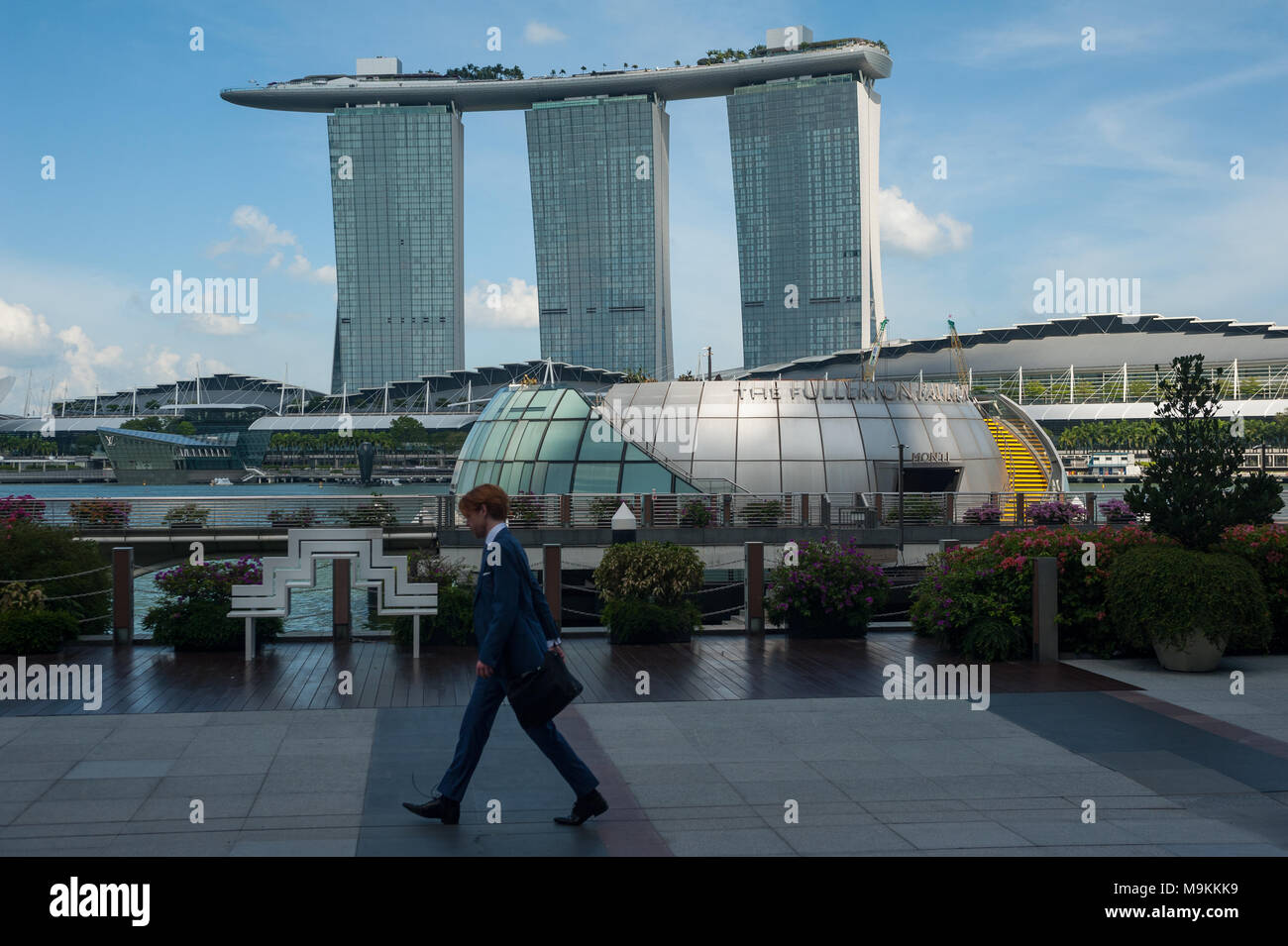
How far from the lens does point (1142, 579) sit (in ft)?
42.8

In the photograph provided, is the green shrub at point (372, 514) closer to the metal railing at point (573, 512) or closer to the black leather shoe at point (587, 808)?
the metal railing at point (573, 512)

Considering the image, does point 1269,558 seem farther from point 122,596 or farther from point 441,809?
point 122,596

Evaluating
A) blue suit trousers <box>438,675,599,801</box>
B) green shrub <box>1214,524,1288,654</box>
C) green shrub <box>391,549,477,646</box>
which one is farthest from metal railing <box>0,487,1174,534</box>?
blue suit trousers <box>438,675,599,801</box>

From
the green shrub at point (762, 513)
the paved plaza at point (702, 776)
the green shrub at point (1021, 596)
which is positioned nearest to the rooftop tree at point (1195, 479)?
the green shrub at point (1021, 596)

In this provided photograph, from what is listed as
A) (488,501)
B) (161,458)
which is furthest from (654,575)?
(161,458)

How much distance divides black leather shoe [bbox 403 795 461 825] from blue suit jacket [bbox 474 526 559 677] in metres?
0.91

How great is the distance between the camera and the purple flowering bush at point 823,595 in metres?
15.7

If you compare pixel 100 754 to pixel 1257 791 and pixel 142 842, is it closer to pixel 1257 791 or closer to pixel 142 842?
pixel 142 842

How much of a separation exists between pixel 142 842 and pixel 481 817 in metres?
2.10

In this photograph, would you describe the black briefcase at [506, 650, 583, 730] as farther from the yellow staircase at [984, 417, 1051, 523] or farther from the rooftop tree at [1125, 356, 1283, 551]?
the yellow staircase at [984, 417, 1051, 523]

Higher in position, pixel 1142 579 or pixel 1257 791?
pixel 1142 579

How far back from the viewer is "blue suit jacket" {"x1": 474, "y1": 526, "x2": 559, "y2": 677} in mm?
7457
